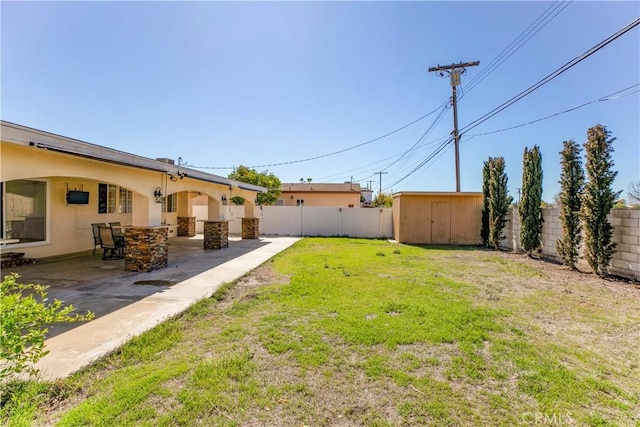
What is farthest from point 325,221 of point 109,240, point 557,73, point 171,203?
point 557,73

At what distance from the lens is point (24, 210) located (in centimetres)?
793

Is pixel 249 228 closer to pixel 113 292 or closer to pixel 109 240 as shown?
pixel 109 240

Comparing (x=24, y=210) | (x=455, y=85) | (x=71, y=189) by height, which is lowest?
(x=24, y=210)

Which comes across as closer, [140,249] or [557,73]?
[140,249]

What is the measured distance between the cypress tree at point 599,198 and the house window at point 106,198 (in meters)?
15.1

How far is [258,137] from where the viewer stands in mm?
19781

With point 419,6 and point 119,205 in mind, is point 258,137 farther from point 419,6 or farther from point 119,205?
point 419,6

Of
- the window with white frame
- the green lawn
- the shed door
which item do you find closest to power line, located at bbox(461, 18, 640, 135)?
the shed door

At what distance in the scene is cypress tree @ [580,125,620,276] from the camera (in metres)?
7.55

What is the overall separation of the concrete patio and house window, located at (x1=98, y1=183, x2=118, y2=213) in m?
1.87

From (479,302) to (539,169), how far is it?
323 inches

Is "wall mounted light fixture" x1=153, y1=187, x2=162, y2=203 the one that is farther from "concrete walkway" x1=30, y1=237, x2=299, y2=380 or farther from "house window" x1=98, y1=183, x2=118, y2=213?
"house window" x1=98, y1=183, x2=118, y2=213

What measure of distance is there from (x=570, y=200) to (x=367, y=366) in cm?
920

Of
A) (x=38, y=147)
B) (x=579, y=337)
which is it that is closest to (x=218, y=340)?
(x=38, y=147)
